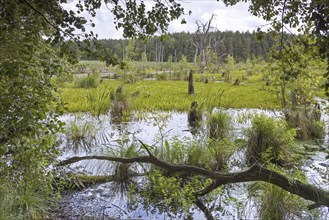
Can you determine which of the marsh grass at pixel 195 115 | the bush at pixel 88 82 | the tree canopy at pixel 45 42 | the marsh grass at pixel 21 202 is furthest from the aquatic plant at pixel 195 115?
the bush at pixel 88 82

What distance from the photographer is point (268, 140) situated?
5051mm

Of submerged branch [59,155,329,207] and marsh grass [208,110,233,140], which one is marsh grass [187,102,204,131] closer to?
marsh grass [208,110,233,140]

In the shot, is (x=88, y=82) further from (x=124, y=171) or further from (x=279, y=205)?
(x=279, y=205)

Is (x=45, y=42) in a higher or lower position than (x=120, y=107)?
higher

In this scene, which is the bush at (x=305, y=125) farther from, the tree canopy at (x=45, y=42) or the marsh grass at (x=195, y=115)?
the tree canopy at (x=45, y=42)

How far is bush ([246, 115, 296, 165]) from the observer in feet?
16.1

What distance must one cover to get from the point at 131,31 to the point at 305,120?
18.6ft

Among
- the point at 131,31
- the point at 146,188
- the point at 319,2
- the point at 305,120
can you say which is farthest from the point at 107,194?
the point at 305,120

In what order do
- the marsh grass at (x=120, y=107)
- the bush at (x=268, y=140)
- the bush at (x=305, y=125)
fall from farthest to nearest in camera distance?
1. the marsh grass at (x=120, y=107)
2. the bush at (x=305, y=125)
3. the bush at (x=268, y=140)

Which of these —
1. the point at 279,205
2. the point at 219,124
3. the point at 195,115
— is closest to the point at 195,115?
the point at 195,115

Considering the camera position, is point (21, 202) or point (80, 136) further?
point (80, 136)

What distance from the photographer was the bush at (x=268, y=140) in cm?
491

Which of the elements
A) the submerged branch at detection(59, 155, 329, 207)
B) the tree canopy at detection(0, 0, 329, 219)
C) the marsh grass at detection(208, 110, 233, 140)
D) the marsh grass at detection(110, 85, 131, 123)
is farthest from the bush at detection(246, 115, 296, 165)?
the marsh grass at detection(110, 85, 131, 123)

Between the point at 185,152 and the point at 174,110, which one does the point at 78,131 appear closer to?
the point at 185,152
